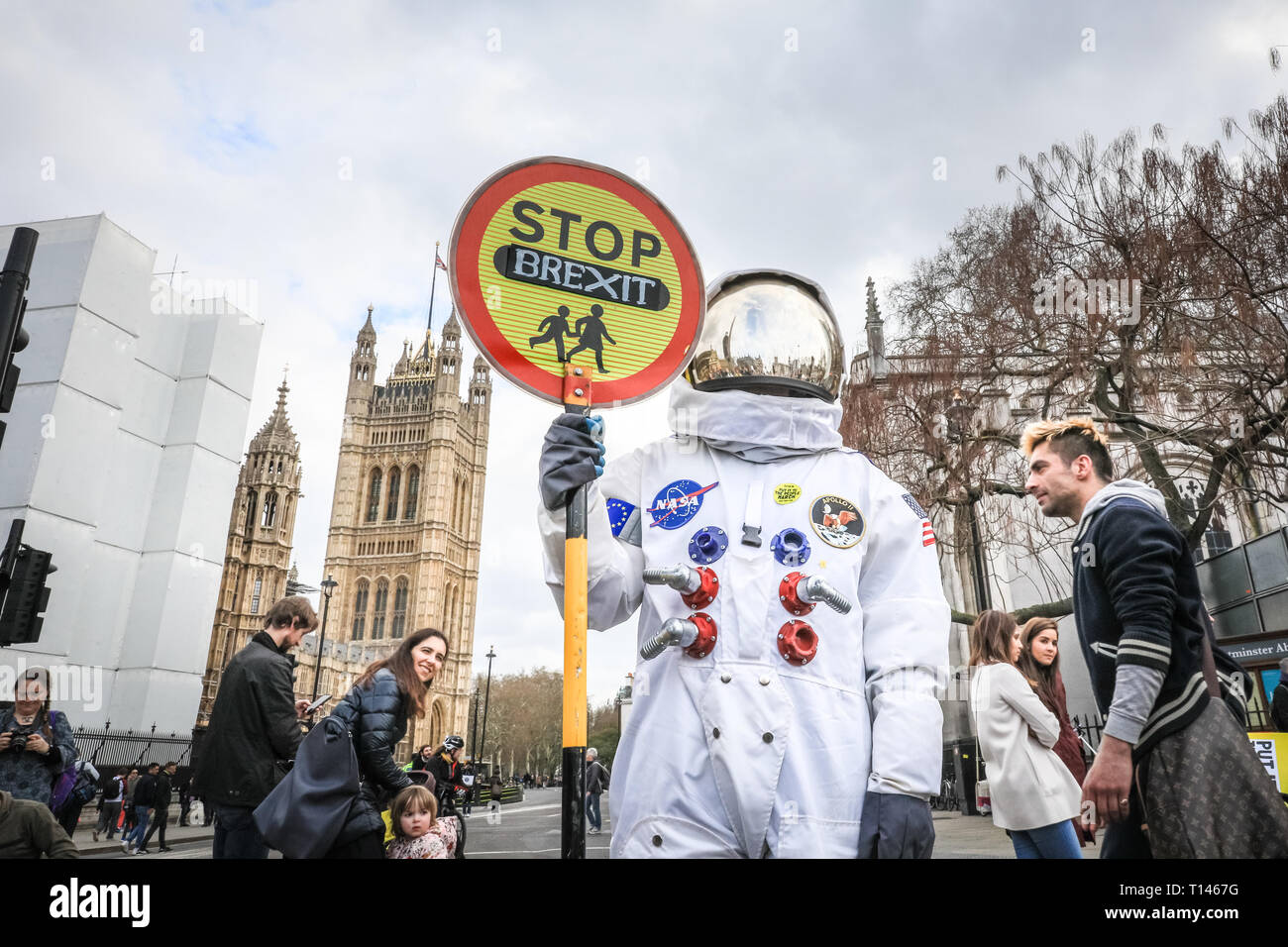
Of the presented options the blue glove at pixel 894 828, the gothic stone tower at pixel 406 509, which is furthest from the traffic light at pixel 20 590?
the gothic stone tower at pixel 406 509

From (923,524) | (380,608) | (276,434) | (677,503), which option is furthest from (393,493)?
(923,524)

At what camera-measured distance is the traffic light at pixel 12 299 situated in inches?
195

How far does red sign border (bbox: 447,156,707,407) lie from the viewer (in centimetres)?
190

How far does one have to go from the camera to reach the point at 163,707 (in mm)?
20656

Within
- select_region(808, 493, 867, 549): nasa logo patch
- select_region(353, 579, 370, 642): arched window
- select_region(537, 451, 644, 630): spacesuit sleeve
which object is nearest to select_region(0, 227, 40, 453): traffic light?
select_region(537, 451, 644, 630): spacesuit sleeve

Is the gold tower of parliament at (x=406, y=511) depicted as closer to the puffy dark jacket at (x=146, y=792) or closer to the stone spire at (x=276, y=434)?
the stone spire at (x=276, y=434)

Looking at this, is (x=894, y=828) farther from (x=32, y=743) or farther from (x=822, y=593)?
(x=32, y=743)

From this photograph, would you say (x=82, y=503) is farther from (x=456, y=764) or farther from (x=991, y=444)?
(x=991, y=444)

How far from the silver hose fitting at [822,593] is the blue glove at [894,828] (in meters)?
0.44

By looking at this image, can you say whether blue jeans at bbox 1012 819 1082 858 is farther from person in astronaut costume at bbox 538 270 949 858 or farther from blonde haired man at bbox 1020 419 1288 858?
person in astronaut costume at bbox 538 270 949 858

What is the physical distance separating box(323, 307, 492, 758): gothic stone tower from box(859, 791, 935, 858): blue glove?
91.1m

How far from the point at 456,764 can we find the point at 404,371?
317 ft
